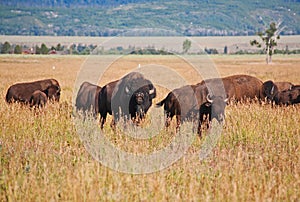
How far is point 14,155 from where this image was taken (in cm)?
977

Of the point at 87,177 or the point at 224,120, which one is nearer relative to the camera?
the point at 87,177

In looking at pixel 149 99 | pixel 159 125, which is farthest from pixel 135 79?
pixel 159 125

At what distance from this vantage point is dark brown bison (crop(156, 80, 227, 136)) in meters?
14.2

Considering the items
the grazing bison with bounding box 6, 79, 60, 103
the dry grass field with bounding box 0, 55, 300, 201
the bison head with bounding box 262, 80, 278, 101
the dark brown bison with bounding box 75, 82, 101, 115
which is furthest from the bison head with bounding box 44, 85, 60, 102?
the bison head with bounding box 262, 80, 278, 101

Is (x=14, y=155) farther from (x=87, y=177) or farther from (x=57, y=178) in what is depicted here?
(x=87, y=177)

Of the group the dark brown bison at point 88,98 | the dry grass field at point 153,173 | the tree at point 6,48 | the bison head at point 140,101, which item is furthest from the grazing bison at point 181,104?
the tree at point 6,48

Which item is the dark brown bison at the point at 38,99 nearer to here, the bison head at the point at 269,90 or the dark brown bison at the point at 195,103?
the dark brown bison at the point at 195,103

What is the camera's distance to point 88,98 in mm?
16875

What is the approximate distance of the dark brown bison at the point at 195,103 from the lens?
Answer: 1415 centimetres

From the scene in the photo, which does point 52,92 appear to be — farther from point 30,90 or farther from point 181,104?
point 181,104

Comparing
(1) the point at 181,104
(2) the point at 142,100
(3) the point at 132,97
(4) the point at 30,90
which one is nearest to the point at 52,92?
(4) the point at 30,90

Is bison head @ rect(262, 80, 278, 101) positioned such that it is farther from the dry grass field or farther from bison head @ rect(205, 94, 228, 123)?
the dry grass field

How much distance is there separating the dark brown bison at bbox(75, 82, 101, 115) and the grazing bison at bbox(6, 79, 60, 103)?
2607 millimetres

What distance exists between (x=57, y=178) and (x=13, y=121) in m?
5.05
